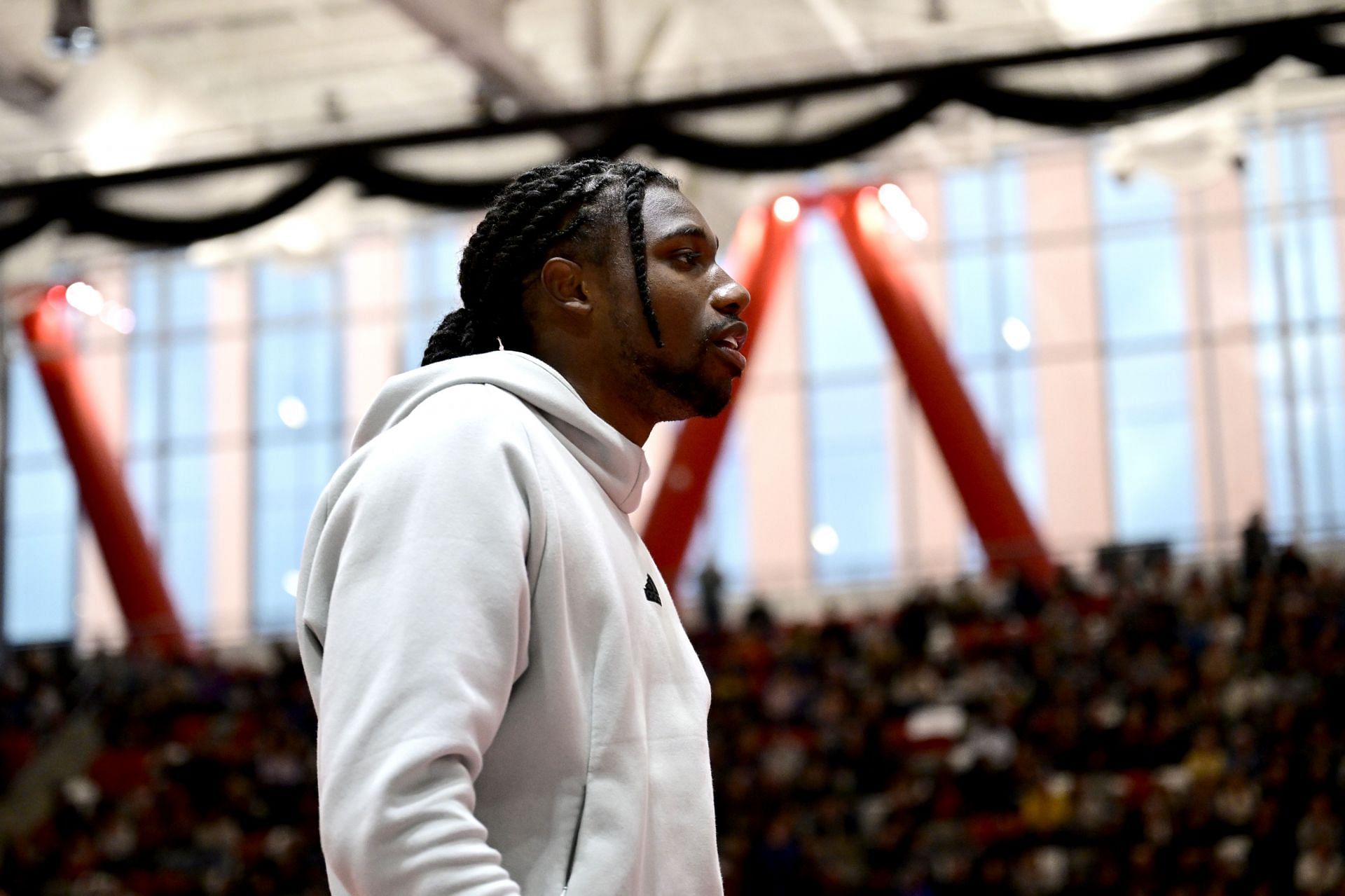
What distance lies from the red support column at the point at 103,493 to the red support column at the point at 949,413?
8.19 metres

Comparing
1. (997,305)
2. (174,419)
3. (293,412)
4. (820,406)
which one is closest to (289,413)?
(293,412)

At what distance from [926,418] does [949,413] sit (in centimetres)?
31

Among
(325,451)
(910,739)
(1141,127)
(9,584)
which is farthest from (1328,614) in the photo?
(9,584)

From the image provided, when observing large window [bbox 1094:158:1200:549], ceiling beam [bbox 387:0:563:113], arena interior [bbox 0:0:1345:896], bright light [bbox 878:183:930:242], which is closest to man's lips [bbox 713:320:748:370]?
arena interior [bbox 0:0:1345:896]

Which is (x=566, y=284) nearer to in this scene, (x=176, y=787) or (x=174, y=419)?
(x=176, y=787)

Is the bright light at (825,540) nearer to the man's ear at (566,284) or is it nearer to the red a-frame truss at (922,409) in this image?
the red a-frame truss at (922,409)

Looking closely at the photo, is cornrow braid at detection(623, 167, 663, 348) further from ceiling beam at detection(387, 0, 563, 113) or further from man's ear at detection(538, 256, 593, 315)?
ceiling beam at detection(387, 0, 563, 113)

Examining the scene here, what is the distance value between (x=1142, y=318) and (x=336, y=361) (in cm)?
1177

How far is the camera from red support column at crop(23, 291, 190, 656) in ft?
63.0

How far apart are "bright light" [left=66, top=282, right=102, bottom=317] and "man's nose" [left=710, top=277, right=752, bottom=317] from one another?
33.2 ft

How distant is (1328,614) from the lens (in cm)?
1326

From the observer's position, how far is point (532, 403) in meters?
1.68

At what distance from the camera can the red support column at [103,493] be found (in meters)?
19.2

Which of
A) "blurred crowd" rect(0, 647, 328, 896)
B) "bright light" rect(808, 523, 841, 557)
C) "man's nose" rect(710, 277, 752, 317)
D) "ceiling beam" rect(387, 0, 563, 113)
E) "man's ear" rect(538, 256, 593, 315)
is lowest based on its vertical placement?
"blurred crowd" rect(0, 647, 328, 896)
